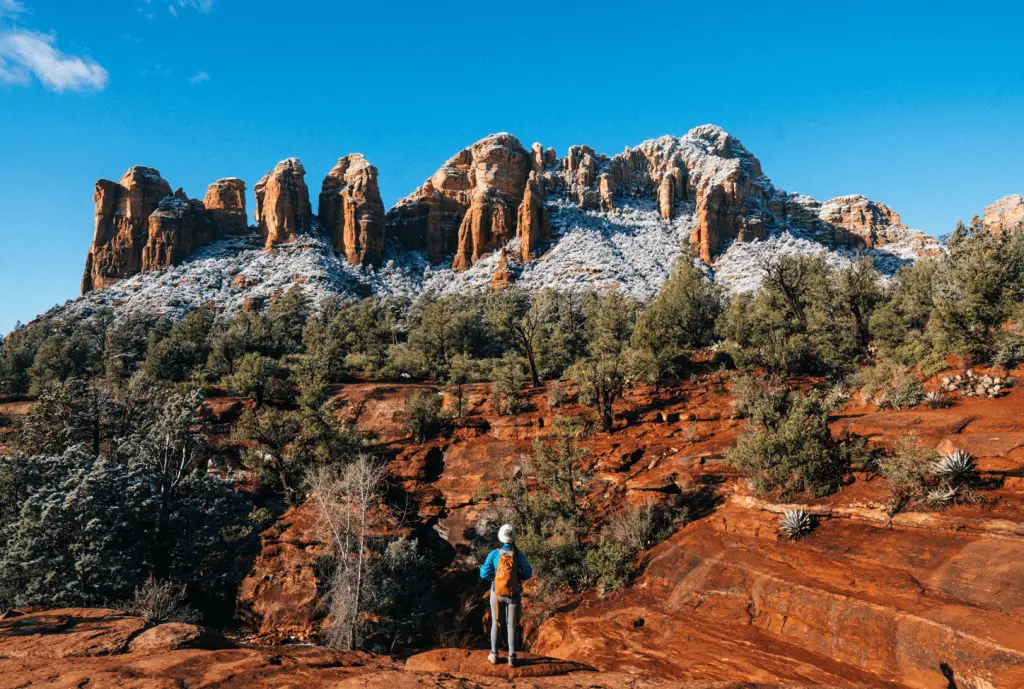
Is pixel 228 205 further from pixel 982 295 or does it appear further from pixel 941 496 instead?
pixel 941 496

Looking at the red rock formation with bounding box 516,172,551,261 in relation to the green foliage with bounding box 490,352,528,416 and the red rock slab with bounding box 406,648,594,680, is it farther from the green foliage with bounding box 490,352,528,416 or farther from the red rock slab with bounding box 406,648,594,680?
the red rock slab with bounding box 406,648,594,680

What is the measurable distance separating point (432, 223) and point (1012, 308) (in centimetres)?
9047

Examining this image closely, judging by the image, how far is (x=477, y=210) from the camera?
89625 millimetres

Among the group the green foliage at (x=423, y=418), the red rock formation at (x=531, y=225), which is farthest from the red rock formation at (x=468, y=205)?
the green foliage at (x=423, y=418)

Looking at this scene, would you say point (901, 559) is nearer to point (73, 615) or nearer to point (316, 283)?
point (73, 615)

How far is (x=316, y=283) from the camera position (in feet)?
231

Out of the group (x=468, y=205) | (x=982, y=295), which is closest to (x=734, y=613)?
(x=982, y=295)

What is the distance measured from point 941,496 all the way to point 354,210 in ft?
305

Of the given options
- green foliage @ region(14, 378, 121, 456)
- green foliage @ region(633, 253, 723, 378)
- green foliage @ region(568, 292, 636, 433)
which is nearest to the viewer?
green foliage @ region(14, 378, 121, 456)

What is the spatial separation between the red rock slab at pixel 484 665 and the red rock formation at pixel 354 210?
8481 centimetres

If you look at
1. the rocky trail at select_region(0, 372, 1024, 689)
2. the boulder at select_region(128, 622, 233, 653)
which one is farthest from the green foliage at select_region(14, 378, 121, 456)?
the boulder at select_region(128, 622, 233, 653)

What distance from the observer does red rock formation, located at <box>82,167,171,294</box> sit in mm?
75938

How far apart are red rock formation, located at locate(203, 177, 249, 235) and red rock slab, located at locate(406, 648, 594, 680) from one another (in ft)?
321

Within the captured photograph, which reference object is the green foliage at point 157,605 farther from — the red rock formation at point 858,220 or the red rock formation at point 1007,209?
the red rock formation at point 1007,209
